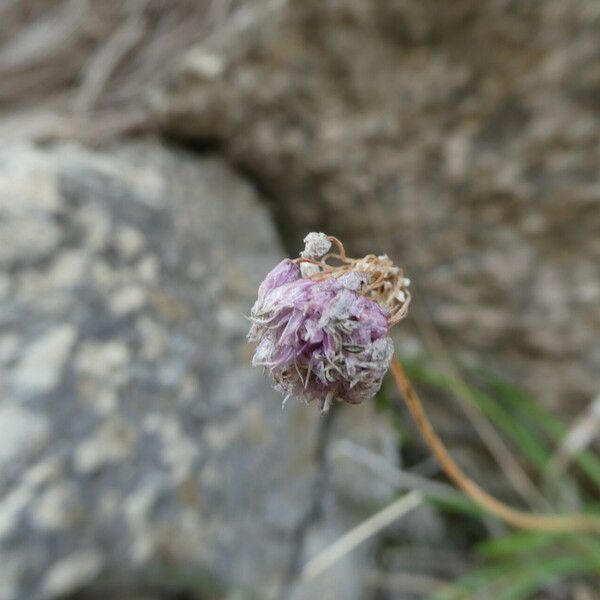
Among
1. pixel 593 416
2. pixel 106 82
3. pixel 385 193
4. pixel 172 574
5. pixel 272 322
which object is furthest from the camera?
pixel 106 82

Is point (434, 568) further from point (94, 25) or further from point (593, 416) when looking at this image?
point (94, 25)

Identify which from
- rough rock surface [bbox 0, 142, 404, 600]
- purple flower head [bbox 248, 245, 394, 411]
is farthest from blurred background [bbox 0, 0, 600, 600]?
purple flower head [bbox 248, 245, 394, 411]

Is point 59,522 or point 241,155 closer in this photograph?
point 59,522

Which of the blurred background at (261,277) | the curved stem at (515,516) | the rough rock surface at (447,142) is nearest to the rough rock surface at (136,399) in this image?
the blurred background at (261,277)

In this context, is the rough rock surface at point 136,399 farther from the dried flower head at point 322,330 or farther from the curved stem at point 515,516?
the dried flower head at point 322,330

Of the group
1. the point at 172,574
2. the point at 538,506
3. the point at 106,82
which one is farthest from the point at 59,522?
the point at 106,82

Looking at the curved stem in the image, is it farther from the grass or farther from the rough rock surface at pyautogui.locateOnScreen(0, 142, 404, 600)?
the rough rock surface at pyautogui.locateOnScreen(0, 142, 404, 600)
